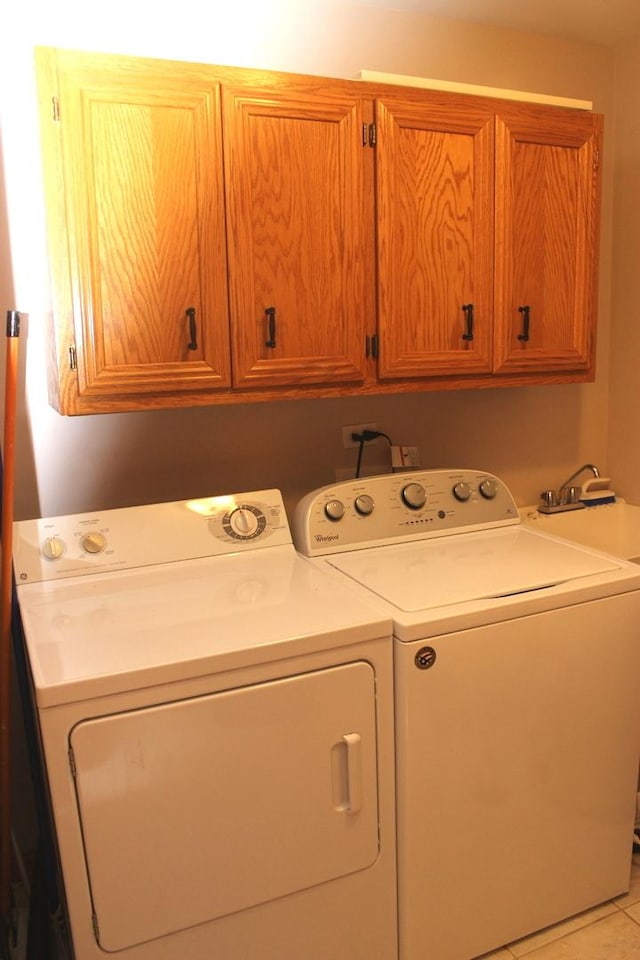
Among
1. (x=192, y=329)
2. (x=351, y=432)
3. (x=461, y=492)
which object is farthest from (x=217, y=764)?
(x=351, y=432)

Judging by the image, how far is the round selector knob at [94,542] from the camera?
183 cm

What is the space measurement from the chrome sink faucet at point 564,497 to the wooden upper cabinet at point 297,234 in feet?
3.41

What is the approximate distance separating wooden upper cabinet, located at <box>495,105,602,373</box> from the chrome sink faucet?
563mm

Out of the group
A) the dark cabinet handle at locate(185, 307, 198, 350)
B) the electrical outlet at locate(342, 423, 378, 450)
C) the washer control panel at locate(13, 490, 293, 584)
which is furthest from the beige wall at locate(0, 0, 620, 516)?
the dark cabinet handle at locate(185, 307, 198, 350)

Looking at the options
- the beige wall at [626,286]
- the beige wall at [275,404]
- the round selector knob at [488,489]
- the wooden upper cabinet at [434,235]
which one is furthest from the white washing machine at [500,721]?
the beige wall at [626,286]

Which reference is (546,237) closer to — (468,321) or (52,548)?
(468,321)

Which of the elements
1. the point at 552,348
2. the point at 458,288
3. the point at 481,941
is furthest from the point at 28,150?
the point at 481,941

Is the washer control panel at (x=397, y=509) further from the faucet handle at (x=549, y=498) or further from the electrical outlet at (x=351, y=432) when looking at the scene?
the faucet handle at (x=549, y=498)

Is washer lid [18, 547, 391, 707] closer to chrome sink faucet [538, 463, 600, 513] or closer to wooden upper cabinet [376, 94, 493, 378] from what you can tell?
wooden upper cabinet [376, 94, 493, 378]

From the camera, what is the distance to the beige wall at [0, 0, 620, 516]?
1.90 m

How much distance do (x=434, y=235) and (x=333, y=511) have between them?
0.77m

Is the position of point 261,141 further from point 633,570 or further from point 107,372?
point 633,570

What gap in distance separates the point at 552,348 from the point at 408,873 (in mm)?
1428

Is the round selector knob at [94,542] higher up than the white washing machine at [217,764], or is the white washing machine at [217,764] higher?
the round selector knob at [94,542]
